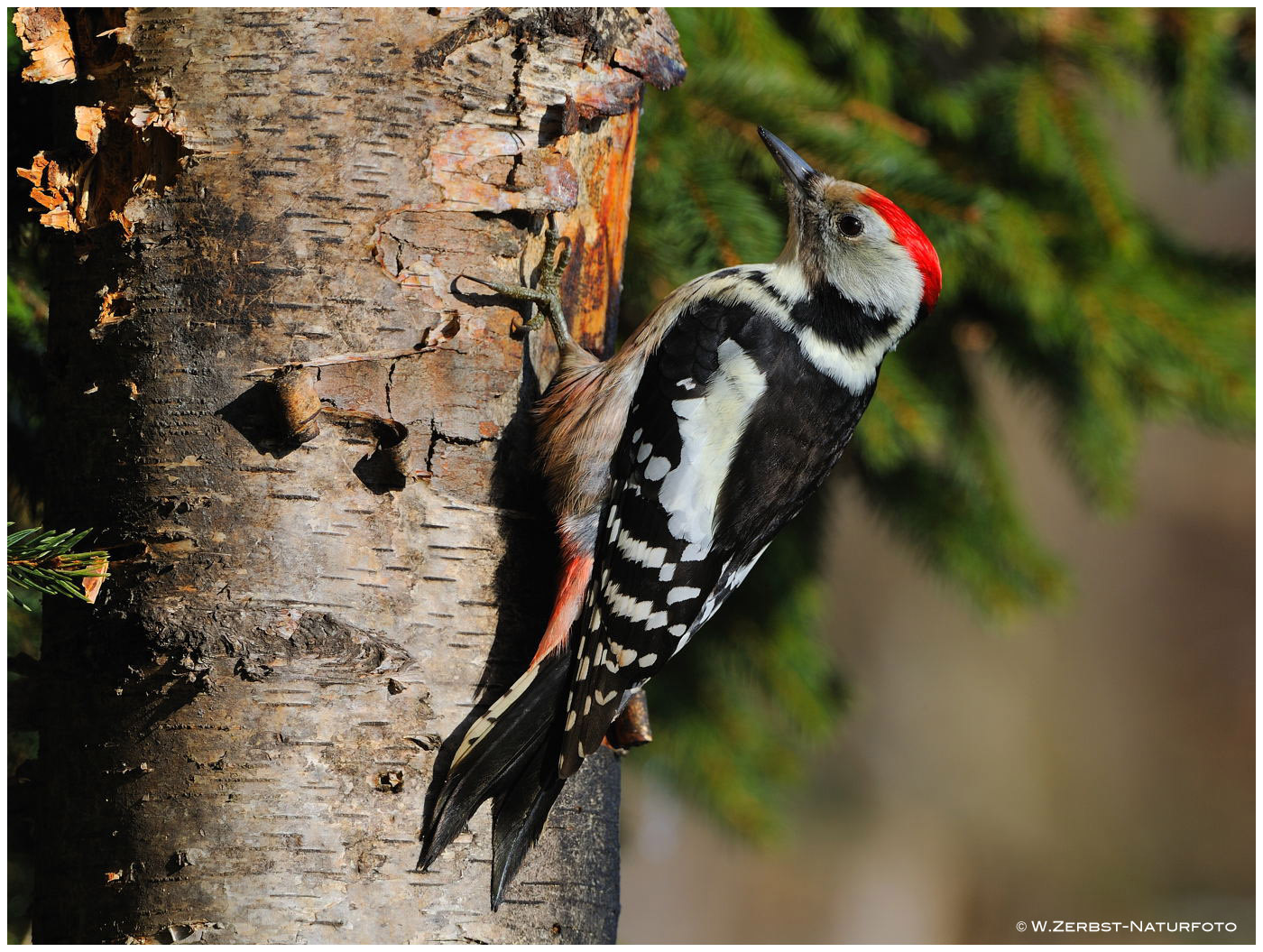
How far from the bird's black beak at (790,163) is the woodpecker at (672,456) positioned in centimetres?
2

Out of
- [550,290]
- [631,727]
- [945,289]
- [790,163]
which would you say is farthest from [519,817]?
[945,289]

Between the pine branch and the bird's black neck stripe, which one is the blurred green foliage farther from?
the pine branch

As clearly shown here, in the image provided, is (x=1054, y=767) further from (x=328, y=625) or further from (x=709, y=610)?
(x=328, y=625)

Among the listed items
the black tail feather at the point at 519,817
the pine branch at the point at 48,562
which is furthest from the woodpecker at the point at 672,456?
the pine branch at the point at 48,562

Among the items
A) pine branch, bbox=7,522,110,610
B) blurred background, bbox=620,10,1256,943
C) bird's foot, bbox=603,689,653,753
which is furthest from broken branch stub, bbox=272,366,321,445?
blurred background, bbox=620,10,1256,943

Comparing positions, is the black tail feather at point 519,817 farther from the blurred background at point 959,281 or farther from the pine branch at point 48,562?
the blurred background at point 959,281

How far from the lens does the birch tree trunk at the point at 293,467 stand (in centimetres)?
138

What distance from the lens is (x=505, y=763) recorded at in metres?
1.50

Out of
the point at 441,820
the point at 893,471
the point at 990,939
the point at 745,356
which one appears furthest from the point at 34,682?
the point at 990,939

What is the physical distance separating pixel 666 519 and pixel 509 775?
19.0 inches

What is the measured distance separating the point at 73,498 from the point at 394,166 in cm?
62

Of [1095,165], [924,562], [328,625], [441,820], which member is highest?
[1095,165]

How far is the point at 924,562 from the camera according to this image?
2916mm

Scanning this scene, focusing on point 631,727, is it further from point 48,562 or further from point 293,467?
point 48,562
